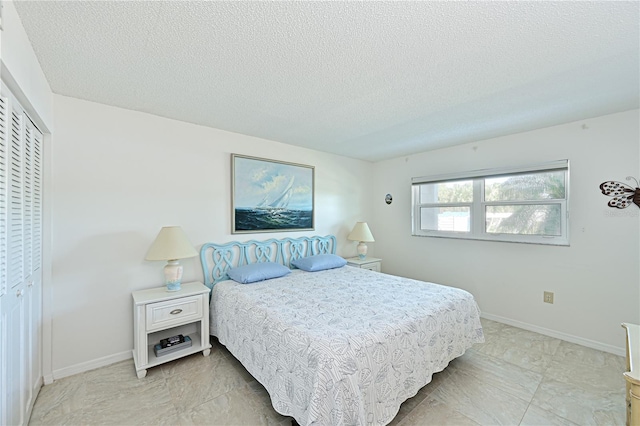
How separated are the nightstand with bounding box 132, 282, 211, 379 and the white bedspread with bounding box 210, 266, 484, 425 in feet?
0.54

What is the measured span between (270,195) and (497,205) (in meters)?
2.94

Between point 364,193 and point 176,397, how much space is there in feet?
12.4

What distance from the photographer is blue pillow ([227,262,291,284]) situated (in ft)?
9.02

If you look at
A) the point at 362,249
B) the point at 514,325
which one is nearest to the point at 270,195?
the point at 362,249

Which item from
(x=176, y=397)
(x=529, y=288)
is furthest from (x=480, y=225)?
(x=176, y=397)

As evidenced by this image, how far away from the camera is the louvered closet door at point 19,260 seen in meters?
1.32

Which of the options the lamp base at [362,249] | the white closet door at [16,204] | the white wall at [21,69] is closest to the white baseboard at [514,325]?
the white closet door at [16,204]

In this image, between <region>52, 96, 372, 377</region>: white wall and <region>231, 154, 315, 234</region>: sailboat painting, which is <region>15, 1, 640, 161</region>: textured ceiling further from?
<region>231, 154, 315, 234</region>: sailboat painting

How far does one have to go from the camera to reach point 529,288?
10.1ft

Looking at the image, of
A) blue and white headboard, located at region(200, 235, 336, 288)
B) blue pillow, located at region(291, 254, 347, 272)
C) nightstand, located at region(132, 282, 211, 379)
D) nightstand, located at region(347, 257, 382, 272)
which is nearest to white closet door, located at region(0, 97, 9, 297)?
nightstand, located at region(132, 282, 211, 379)

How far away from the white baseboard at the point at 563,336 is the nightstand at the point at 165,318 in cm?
346

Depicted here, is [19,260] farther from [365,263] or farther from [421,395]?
[365,263]

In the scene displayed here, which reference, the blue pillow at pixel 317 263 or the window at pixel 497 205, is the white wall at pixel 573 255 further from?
the blue pillow at pixel 317 263

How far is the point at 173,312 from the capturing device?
2357 mm
